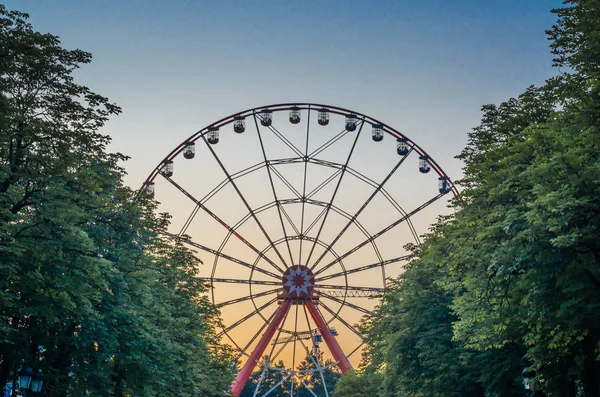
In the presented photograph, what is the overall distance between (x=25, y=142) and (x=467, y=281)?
49.9 feet

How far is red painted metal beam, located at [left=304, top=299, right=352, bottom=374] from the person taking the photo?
67188 mm

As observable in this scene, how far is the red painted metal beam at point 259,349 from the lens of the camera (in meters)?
66.1

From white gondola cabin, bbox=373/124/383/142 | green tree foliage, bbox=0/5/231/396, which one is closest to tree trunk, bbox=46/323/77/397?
green tree foliage, bbox=0/5/231/396

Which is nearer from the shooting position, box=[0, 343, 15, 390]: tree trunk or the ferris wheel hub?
box=[0, 343, 15, 390]: tree trunk

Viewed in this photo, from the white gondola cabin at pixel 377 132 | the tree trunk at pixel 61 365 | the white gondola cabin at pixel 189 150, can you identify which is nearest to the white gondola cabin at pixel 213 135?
the white gondola cabin at pixel 189 150

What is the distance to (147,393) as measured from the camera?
35781 millimetres

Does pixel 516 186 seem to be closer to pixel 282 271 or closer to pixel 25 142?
pixel 25 142

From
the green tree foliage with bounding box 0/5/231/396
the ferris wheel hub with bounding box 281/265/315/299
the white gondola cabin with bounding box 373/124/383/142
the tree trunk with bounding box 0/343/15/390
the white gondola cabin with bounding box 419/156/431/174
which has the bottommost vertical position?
the tree trunk with bounding box 0/343/15/390

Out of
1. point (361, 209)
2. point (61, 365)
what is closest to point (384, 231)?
point (361, 209)

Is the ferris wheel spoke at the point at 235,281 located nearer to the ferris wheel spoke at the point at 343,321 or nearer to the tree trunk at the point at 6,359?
the ferris wheel spoke at the point at 343,321

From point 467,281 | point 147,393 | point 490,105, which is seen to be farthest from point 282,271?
point 467,281

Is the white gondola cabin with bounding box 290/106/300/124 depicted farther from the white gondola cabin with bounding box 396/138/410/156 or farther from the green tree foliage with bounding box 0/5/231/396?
the green tree foliage with bounding box 0/5/231/396

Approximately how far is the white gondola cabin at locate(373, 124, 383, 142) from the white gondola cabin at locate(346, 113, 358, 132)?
5.95 feet

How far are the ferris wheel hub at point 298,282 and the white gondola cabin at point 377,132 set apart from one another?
1201 cm
